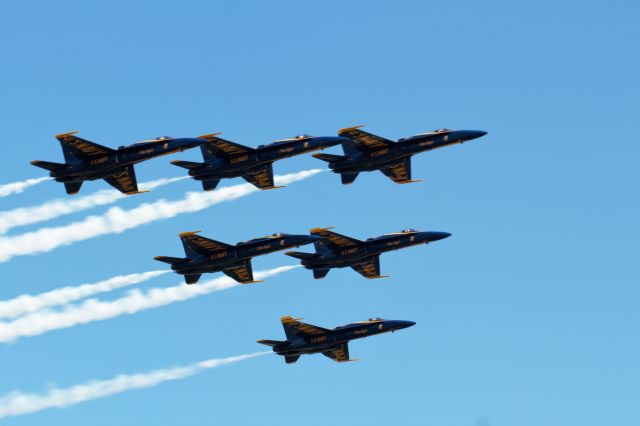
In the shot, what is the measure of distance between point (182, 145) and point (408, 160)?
96.3 ft

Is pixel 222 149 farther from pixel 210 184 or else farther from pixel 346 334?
pixel 346 334

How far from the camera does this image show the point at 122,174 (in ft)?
481

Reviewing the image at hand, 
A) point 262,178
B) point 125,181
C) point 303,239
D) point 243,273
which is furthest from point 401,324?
point 125,181

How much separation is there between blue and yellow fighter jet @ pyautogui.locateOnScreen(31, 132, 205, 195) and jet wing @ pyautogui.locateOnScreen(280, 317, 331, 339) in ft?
→ 91.3

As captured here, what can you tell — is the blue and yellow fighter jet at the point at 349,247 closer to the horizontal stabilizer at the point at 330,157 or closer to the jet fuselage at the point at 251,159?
the horizontal stabilizer at the point at 330,157

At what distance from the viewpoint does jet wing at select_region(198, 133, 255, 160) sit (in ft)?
480

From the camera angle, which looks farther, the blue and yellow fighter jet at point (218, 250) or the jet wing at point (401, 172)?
the jet wing at point (401, 172)

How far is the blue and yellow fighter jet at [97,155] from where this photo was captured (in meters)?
140

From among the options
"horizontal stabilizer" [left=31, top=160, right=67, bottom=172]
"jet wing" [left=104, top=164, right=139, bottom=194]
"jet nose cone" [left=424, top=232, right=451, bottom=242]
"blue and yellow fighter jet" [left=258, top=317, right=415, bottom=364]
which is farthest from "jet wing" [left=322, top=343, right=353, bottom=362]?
"horizontal stabilizer" [left=31, top=160, right=67, bottom=172]

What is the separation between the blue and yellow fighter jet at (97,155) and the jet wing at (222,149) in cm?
538

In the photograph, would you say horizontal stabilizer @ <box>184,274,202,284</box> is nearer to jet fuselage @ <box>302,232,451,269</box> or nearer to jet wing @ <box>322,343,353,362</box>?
jet fuselage @ <box>302,232,451,269</box>

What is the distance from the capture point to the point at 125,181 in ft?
481

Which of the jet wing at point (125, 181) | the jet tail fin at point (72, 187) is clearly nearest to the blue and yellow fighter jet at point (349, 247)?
the jet wing at point (125, 181)

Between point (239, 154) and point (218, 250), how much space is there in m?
10.6
